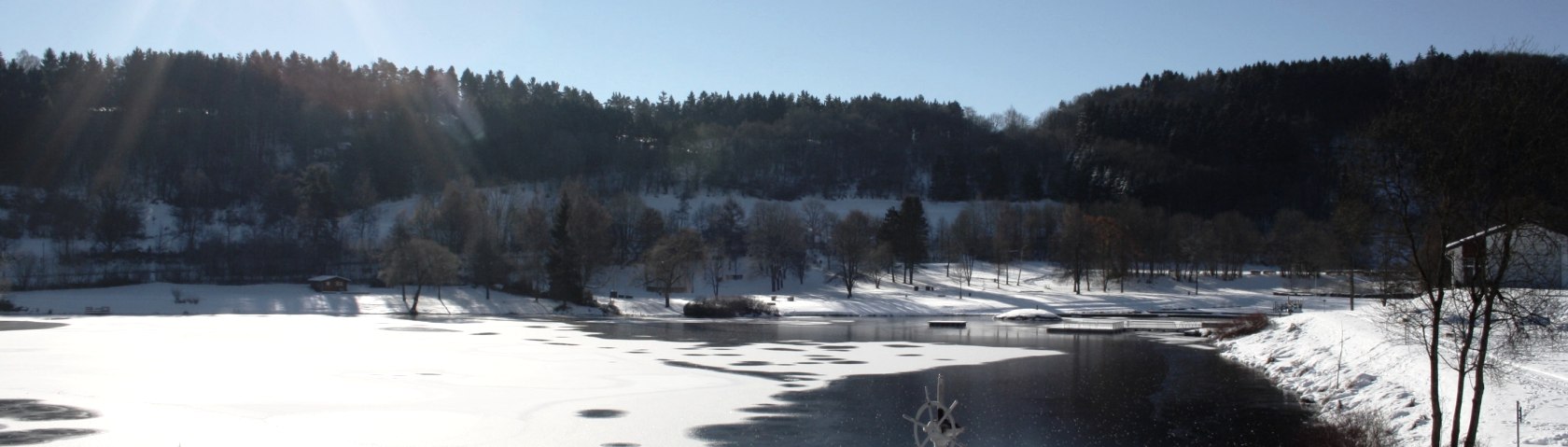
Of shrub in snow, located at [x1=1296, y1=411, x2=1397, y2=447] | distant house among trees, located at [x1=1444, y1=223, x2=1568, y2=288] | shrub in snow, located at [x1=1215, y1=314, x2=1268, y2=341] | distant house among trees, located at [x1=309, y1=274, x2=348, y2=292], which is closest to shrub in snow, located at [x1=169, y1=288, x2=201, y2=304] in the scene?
distant house among trees, located at [x1=309, y1=274, x2=348, y2=292]

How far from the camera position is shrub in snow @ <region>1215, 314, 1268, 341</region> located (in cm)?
4834

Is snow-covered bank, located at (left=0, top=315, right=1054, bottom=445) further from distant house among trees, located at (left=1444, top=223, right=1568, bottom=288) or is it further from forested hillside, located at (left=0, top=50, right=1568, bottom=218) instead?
forested hillside, located at (left=0, top=50, right=1568, bottom=218)

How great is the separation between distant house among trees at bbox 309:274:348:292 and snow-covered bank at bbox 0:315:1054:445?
3496 centimetres

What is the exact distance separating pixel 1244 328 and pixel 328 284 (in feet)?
231

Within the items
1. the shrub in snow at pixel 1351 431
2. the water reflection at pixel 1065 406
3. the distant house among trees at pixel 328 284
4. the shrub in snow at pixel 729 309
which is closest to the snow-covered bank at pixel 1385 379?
the shrub in snow at pixel 1351 431

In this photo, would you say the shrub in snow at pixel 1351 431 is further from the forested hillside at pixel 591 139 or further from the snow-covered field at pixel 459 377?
the forested hillside at pixel 591 139

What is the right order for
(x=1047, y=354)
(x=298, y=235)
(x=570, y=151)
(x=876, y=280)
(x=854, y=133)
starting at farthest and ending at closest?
(x=854, y=133) → (x=570, y=151) → (x=298, y=235) → (x=876, y=280) → (x=1047, y=354)

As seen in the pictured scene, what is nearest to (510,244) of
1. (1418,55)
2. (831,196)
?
(831,196)

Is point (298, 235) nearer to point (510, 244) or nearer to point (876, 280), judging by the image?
point (510, 244)

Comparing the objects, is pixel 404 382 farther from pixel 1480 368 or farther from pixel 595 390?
pixel 1480 368

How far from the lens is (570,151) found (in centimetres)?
14462

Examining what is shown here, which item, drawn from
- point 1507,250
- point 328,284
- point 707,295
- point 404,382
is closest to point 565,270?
point 707,295

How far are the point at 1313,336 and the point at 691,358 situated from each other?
2350 centimetres

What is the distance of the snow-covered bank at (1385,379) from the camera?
1780 centimetres
